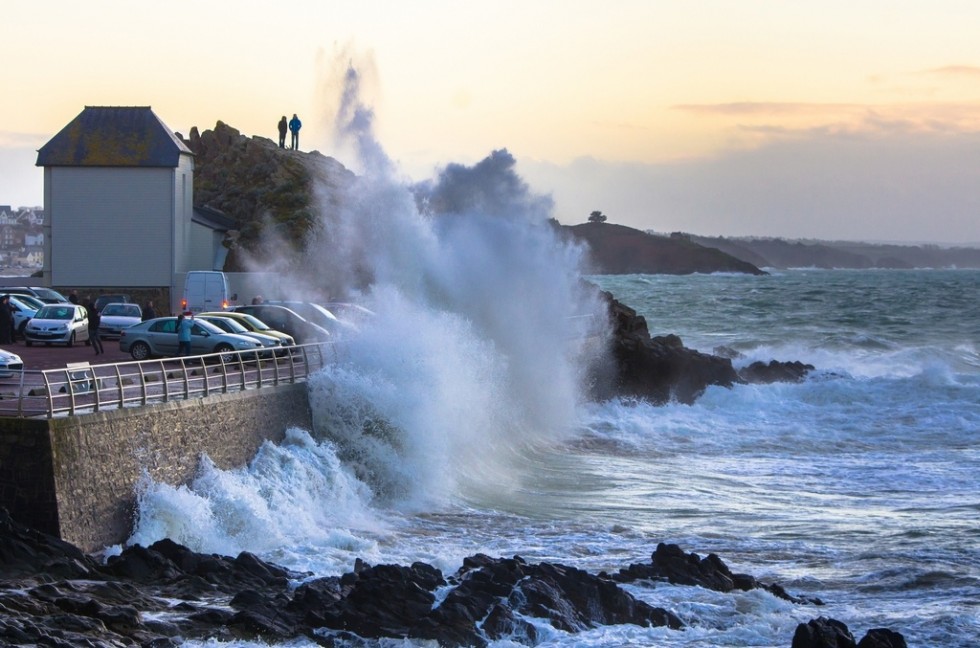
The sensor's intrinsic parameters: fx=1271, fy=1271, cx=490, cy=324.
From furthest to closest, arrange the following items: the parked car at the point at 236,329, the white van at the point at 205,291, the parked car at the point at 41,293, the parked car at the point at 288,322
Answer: the parked car at the point at 41,293 → the white van at the point at 205,291 → the parked car at the point at 288,322 → the parked car at the point at 236,329

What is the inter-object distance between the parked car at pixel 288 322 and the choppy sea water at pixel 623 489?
7.12 ft

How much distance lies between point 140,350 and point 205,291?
32.0ft

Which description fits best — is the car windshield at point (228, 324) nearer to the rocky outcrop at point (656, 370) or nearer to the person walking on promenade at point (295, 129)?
the rocky outcrop at point (656, 370)

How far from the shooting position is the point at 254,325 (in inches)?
1152

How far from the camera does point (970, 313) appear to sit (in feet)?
261

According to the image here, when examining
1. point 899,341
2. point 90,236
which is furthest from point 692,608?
point 899,341

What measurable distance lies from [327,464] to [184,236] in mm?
26323

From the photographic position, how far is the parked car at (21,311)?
34000 mm

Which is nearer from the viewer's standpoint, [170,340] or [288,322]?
[170,340]

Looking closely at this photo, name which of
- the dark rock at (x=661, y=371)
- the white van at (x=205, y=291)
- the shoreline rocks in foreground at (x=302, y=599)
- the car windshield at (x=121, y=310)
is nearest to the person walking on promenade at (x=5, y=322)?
the car windshield at (x=121, y=310)

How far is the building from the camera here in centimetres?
4425

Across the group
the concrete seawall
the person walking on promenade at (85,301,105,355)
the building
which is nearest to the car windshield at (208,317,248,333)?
the person walking on promenade at (85,301,105,355)

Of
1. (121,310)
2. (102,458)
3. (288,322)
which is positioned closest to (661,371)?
(288,322)

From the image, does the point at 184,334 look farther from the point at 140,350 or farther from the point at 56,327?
the point at 56,327
